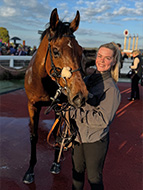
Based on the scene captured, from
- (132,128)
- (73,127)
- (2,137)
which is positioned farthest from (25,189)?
(132,128)

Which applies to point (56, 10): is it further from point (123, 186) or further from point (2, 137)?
point (2, 137)

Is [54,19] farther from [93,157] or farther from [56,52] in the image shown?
[93,157]

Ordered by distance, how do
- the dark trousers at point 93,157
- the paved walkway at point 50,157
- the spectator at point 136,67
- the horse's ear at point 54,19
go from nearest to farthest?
the dark trousers at point 93,157 < the horse's ear at point 54,19 < the paved walkway at point 50,157 < the spectator at point 136,67

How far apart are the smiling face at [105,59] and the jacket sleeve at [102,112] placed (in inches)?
10.4

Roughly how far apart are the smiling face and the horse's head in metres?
0.22

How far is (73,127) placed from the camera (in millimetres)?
1734

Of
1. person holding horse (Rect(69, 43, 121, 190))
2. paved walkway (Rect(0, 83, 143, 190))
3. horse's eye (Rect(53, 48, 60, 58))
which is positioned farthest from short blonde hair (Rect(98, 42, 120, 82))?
paved walkway (Rect(0, 83, 143, 190))

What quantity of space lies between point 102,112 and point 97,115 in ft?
0.18

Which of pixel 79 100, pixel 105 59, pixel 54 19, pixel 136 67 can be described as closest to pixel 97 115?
pixel 79 100

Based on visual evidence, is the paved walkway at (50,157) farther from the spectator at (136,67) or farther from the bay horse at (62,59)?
the spectator at (136,67)

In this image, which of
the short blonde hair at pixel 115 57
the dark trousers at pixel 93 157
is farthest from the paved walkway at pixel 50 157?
the short blonde hair at pixel 115 57

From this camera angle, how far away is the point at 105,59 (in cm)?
167

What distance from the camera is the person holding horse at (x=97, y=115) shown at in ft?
5.01

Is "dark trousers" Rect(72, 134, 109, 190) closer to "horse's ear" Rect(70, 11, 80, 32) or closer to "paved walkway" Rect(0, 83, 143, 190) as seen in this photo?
"paved walkway" Rect(0, 83, 143, 190)
